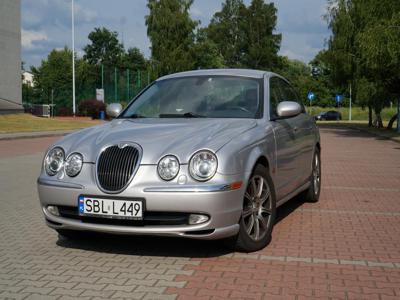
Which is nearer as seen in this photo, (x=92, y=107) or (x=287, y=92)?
(x=287, y=92)

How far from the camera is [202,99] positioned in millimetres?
5953

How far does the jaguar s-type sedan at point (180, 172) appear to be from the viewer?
4.55 meters

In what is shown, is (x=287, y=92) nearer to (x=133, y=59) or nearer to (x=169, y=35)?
(x=169, y=35)

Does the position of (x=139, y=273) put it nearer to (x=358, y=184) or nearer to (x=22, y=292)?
(x=22, y=292)

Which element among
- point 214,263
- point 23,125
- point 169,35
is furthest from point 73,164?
point 169,35

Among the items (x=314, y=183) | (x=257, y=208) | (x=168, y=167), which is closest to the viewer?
(x=168, y=167)

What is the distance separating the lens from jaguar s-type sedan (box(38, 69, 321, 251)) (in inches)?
179

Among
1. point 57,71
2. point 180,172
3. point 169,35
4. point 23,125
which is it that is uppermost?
point 169,35

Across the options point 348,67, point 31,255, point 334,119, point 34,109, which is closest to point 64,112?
point 34,109

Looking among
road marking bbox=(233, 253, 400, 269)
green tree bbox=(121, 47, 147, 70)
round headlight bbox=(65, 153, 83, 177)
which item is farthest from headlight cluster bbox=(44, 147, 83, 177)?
green tree bbox=(121, 47, 147, 70)

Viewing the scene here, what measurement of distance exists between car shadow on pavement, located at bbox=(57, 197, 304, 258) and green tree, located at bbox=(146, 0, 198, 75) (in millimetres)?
60820

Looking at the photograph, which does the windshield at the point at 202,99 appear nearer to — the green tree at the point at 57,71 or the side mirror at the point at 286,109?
the side mirror at the point at 286,109

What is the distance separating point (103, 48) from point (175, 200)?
10407cm

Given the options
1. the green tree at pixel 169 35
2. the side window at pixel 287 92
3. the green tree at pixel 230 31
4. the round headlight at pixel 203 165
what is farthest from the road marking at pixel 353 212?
the green tree at pixel 230 31
